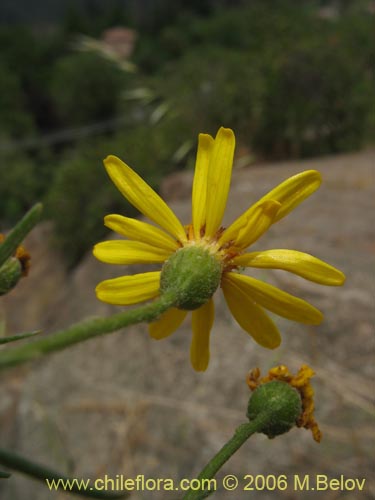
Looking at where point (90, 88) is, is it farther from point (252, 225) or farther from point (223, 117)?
point (252, 225)

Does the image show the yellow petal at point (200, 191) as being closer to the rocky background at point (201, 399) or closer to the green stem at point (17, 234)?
the green stem at point (17, 234)

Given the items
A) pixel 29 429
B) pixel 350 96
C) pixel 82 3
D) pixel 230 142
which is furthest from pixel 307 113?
pixel 82 3

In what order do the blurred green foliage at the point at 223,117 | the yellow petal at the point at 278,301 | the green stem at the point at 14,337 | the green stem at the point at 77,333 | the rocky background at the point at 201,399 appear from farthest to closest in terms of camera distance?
the blurred green foliage at the point at 223,117 → the rocky background at the point at 201,399 → the yellow petal at the point at 278,301 → the green stem at the point at 14,337 → the green stem at the point at 77,333

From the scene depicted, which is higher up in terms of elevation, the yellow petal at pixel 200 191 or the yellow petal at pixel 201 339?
the yellow petal at pixel 200 191

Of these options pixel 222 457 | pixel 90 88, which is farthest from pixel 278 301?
pixel 90 88

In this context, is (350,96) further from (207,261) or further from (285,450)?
(207,261)

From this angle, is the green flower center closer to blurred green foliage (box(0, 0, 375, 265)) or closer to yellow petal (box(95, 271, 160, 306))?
yellow petal (box(95, 271, 160, 306))

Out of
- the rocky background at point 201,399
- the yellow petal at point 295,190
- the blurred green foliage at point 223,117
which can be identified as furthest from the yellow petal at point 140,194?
the blurred green foliage at point 223,117
